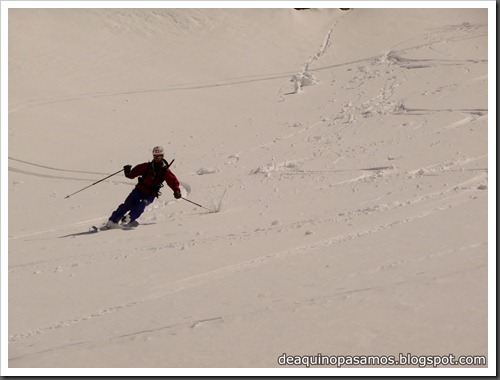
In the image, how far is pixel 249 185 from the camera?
10758 millimetres

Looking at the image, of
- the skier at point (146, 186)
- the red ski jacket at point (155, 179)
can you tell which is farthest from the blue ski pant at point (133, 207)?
the red ski jacket at point (155, 179)

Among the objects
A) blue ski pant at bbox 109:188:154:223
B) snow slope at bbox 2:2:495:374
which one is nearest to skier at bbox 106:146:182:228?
blue ski pant at bbox 109:188:154:223

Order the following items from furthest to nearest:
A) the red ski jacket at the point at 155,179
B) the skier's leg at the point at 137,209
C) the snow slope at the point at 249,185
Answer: the red ski jacket at the point at 155,179, the skier's leg at the point at 137,209, the snow slope at the point at 249,185

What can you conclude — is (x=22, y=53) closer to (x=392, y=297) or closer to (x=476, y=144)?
(x=476, y=144)

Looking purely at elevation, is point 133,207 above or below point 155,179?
below

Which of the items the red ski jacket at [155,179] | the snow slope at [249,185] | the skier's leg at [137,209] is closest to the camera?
the snow slope at [249,185]

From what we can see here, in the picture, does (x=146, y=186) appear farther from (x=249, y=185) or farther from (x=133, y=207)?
(x=249, y=185)

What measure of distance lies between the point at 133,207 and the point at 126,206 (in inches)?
3.8

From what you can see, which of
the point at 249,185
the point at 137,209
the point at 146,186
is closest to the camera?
the point at 137,209

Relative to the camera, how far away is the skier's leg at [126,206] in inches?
367

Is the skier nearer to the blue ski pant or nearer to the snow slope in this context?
the blue ski pant

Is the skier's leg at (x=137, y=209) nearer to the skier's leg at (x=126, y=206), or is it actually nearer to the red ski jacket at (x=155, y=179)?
the skier's leg at (x=126, y=206)

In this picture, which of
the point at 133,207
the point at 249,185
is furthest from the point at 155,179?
the point at 249,185

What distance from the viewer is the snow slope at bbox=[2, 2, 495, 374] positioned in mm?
4723
